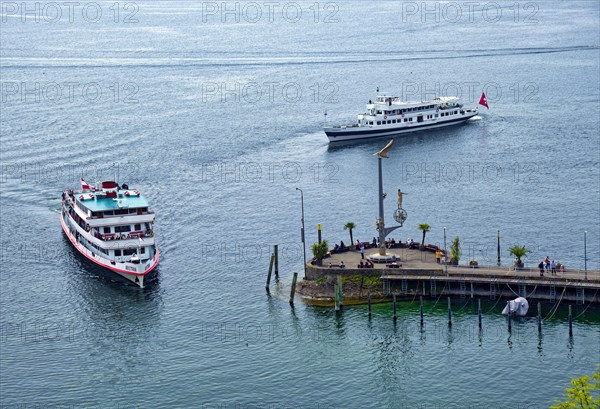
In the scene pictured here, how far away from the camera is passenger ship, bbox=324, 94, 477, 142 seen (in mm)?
184875

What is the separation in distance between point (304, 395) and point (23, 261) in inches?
1858

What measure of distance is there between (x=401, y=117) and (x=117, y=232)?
8078cm

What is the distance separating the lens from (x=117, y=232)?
120 metres

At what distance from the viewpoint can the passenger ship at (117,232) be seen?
376 ft

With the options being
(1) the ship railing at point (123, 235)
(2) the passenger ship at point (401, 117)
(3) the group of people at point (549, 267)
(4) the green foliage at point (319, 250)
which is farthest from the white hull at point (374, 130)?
(3) the group of people at point (549, 267)

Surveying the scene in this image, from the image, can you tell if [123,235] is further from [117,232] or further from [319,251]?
[319,251]

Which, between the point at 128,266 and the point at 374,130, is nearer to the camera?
the point at 128,266

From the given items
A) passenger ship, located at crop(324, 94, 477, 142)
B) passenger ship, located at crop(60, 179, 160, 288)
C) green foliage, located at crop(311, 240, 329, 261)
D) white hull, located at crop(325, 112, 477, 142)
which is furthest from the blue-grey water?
green foliage, located at crop(311, 240, 329, 261)

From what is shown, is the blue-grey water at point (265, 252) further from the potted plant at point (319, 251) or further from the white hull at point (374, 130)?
the potted plant at point (319, 251)

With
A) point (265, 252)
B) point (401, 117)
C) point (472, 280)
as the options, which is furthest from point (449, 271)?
point (401, 117)

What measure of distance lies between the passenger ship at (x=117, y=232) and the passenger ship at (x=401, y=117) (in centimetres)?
6380

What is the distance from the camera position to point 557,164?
157m

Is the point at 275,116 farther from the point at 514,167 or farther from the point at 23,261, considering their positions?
the point at 23,261

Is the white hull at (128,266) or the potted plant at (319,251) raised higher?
the potted plant at (319,251)
